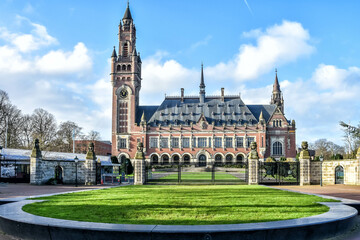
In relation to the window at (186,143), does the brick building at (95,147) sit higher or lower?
lower

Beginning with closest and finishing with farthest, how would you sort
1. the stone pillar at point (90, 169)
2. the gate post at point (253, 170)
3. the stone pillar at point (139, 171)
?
the gate post at point (253, 170) → the stone pillar at point (139, 171) → the stone pillar at point (90, 169)

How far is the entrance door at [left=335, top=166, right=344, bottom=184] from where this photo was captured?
28.9m

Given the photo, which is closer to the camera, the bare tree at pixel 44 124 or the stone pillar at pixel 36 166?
the stone pillar at pixel 36 166

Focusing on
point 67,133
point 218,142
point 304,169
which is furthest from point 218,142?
point 304,169

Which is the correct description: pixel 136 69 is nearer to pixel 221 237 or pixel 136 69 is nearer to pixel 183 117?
pixel 183 117

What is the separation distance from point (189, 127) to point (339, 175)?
162 feet

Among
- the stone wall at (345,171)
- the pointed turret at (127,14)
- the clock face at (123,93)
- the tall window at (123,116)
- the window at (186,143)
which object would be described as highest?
the pointed turret at (127,14)

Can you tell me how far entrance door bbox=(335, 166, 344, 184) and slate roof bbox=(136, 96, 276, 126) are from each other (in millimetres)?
47645

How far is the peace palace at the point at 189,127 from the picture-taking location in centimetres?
7594

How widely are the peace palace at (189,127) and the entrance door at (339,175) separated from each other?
1776 inches

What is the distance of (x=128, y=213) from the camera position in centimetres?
1027

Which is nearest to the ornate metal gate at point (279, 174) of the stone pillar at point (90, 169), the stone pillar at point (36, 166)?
the stone pillar at point (90, 169)

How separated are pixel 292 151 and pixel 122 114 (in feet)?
121

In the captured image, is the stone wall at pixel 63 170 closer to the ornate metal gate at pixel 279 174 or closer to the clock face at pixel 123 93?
the ornate metal gate at pixel 279 174
